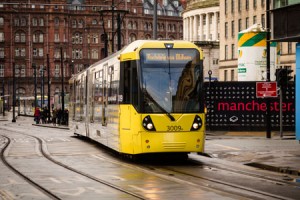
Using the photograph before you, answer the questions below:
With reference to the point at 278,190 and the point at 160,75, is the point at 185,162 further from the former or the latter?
the point at 278,190

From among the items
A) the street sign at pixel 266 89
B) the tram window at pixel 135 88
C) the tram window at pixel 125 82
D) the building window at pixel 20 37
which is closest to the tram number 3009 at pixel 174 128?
the tram window at pixel 135 88

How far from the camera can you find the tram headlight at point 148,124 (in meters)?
22.3

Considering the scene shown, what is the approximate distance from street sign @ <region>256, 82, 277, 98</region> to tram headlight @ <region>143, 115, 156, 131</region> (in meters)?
12.5

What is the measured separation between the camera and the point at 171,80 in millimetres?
22766

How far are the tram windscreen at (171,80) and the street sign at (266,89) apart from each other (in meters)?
11.3

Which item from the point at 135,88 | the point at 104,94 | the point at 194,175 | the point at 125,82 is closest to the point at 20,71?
the point at 104,94

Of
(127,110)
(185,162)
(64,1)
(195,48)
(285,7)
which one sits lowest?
(185,162)

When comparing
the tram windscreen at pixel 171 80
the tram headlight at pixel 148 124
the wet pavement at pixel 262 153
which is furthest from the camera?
the tram windscreen at pixel 171 80

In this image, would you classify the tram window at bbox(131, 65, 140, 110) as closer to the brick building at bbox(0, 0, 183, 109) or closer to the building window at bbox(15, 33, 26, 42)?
the brick building at bbox(0, 0, 183, 109)

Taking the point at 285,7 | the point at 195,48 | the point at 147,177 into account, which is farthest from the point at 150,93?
the point at 285,7

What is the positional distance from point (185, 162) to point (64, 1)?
15821cm

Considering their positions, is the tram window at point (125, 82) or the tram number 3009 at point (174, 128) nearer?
the tram number 3009 at point (174, 128)

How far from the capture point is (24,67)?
180m

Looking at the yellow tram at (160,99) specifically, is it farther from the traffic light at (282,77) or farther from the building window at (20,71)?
the building window at (20,71)
